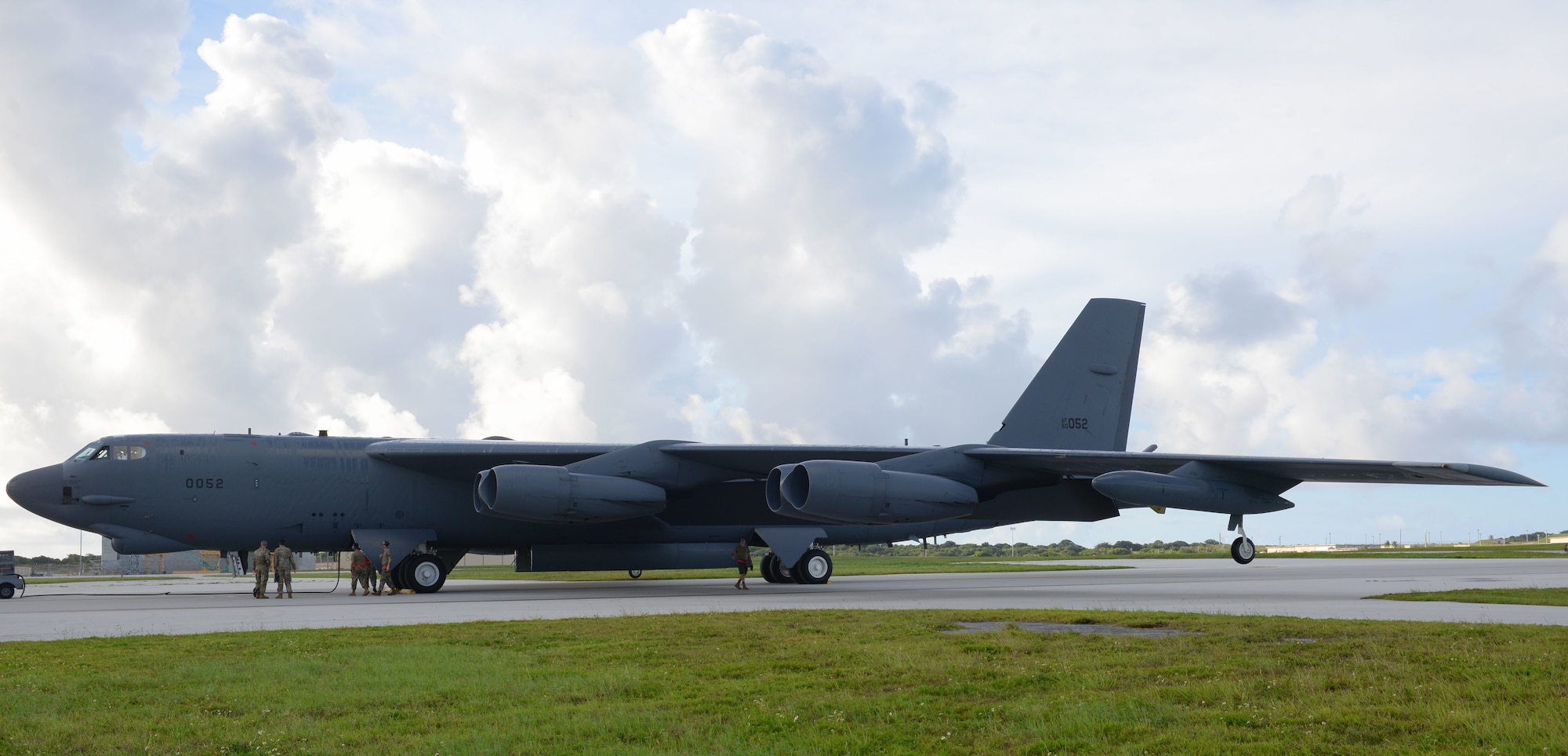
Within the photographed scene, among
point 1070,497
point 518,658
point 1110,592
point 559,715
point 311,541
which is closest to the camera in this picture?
point 559,715

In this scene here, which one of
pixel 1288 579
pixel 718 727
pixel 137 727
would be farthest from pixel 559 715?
pixel 1288 579

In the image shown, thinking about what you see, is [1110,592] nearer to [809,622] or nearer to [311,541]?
[809,622]

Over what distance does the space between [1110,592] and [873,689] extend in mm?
12578

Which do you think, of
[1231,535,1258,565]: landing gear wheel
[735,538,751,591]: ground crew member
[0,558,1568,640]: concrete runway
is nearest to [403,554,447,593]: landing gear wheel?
[0,558,1568,640]: concrete runway

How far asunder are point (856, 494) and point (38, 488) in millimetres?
13781

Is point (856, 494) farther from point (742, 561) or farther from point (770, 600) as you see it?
point (742, 561)

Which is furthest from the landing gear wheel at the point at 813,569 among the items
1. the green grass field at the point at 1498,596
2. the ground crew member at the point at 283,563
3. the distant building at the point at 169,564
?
the distant building at the point at 169,564

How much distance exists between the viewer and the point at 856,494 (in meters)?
19.0

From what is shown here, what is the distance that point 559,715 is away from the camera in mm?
7184

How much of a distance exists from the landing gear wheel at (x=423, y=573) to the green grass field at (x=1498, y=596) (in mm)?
15540

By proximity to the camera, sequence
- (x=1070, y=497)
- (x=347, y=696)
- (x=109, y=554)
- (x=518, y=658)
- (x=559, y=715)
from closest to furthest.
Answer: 1. (x=559, y=715)
2. (x=347, y=696)
3. (x=518, y=658)
4. (x=1070, y=497)
5. (x=109, y=554)

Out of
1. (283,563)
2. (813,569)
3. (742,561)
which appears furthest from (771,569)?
(283,563)

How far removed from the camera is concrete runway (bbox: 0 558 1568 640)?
1400 cm

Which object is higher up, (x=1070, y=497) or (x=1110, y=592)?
(x=1070, y=497)
